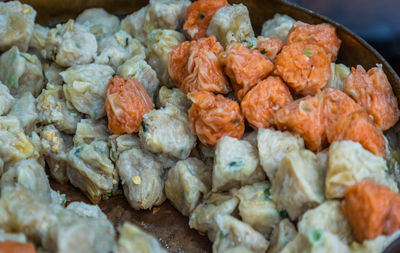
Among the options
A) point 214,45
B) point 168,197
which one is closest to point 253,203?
point 168,197

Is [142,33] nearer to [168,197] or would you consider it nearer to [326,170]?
[168,197]

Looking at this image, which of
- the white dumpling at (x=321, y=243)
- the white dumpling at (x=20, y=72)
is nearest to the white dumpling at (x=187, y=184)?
the white dumpling at (x=321, y=243)

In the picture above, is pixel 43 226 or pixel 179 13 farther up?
pixel 179 13

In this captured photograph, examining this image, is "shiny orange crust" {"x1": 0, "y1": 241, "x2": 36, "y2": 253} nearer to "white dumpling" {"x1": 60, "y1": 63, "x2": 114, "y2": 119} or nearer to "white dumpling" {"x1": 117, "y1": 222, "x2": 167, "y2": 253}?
"white dumpling" {"x1": 117, "y1": 222, "x2": 167, "y2": 253}

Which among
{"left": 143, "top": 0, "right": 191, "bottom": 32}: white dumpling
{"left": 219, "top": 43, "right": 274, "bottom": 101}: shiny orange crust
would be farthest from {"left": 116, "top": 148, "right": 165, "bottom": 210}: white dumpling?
{"left": 143, "top": 0, "right": 191, "bottom": 32}: white dumpling

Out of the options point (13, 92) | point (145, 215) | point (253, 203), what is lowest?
point (145, 215)

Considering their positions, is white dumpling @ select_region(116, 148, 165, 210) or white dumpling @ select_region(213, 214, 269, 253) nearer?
white dumpling @ select_region(213, 214, 269, 253)

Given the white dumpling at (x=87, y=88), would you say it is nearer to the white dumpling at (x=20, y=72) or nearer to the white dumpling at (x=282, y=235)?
the white dumpling at (x=20, y=72)

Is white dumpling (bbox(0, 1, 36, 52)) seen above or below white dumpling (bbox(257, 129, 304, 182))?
below
